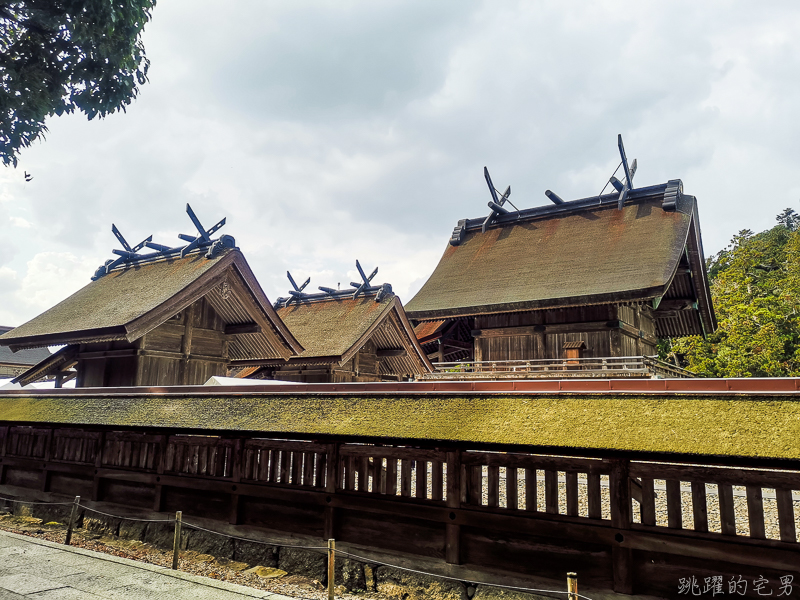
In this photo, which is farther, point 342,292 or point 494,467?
point 342,292

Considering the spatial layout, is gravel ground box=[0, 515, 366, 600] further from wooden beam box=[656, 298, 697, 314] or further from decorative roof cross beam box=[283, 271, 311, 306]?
wooden beam box=[656, 298, 697, 314]

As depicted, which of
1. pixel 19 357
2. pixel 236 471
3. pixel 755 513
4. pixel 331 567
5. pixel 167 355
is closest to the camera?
pixel 755 513

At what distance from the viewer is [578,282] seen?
18609 millimetres

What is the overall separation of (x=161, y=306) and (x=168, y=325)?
1.80 metres

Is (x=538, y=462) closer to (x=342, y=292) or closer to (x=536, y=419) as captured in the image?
(x=536, y=419)

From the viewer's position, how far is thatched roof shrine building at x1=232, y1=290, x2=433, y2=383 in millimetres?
20547

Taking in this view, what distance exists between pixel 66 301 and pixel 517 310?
15373mm

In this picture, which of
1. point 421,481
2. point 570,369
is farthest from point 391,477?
point 570,369

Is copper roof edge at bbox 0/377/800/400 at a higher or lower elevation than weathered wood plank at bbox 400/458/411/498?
higher

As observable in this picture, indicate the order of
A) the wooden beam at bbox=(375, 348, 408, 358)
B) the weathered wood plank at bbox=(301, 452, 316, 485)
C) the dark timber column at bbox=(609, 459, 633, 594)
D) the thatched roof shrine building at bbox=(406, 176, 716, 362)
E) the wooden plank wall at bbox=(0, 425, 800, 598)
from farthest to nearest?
the wooden beam at bbox=(375, 348, 408, 358) → the thatched roof shrine building at bbox=(406, 176, 716, 362) → the weathered wood plank at bbox=(301, 452, 316, 485) → the dark timber column at bbox=(609, 459, 633, 594) → the wooden plank wall at bbox=(0, 425, 800, 598)

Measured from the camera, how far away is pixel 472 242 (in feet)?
82.5

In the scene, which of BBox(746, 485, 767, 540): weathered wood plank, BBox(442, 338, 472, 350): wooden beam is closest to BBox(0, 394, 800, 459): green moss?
BBox(746, 485, 767, 540): weathered wood plank

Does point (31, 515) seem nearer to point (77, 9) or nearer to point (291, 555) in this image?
point (291, 555)

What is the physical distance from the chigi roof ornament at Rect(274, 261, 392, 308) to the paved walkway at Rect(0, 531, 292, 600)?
15574 millimetres
